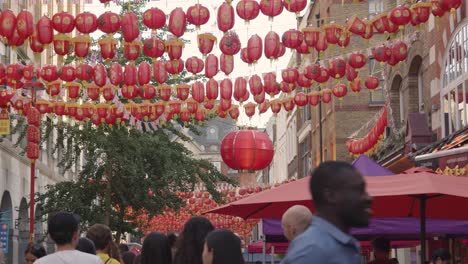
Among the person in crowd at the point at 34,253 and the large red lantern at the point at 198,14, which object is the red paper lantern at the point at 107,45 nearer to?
the large red lantern at the point at 198,14

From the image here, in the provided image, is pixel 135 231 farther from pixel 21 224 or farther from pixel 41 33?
pixel 41 33

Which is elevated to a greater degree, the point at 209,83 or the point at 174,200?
Answer: the point at 209,83

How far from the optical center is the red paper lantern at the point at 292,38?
Result: 64.0 feet

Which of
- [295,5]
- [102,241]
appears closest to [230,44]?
[295,5]

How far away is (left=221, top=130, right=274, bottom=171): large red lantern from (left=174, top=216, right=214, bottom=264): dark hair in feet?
57.3

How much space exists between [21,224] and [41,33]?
2209 cm

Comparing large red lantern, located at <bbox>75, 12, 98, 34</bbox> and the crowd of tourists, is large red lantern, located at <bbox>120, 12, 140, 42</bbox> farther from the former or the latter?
the crowd of tourists

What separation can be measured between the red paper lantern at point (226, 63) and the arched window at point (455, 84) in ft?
16.9

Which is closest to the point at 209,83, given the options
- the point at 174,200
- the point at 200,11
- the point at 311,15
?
the point at 200,11

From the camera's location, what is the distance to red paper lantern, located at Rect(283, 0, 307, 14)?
17.4 m

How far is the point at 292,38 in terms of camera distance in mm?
19531

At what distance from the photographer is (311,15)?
184 ft

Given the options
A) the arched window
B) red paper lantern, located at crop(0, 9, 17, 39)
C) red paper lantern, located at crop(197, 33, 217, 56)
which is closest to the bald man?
red paper lantern, located at crop(0, 9, 17, 39)

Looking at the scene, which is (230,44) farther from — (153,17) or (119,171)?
(119,171)
